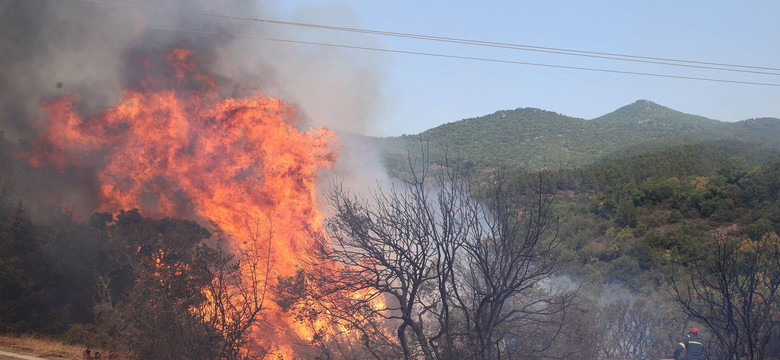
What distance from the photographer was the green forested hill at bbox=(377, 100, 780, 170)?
Result: 65.2m

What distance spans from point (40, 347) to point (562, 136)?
243 ft

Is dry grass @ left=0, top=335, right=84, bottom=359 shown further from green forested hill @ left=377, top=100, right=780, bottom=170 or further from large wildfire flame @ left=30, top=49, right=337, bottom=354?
green forested hill @ left=377, top=100, right=780, bottom=170

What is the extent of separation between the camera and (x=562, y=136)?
80250 millimetres

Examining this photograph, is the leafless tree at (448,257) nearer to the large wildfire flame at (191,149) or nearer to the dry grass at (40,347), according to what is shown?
the large wildfire flame at (191,149)

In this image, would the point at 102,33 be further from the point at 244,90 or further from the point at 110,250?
the point at 110,250

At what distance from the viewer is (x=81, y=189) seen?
2420 centimetres

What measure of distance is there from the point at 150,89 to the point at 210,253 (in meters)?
12.1

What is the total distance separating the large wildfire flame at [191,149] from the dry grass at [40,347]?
6.24 metres

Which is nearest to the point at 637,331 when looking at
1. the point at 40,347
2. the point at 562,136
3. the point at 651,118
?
the point at 40,347

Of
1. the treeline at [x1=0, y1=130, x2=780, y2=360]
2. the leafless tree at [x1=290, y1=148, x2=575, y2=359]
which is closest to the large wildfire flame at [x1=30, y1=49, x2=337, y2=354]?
the treeline at [x1=0, y1=130, x2=780, y2=360]

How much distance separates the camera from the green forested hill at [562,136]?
214 ft

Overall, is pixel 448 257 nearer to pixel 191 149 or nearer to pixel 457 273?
pixel 457 273

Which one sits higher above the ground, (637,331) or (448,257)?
(448,257)

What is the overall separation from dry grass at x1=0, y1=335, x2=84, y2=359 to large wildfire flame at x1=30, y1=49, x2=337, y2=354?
6244mm
